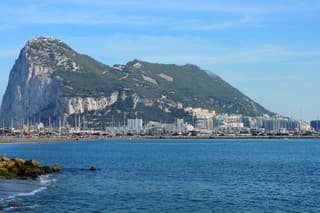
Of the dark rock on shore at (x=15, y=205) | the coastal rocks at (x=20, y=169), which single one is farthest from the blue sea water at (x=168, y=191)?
the coastal rocks at (x=20, y=169)

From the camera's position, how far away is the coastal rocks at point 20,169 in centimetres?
6359

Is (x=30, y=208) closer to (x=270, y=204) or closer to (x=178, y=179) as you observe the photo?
(x=270, y=204)

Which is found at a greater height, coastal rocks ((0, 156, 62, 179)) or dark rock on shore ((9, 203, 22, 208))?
coastal rocks ((0, 156, 62, 179))

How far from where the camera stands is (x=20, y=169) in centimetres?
6769

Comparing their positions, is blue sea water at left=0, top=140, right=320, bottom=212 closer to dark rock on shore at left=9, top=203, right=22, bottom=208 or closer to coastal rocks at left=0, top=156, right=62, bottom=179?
dark rock on shore at left=9, top=203, right=22, bottom=208

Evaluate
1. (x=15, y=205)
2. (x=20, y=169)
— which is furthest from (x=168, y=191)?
(x=20, y=169)

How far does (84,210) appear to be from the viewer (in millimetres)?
40781

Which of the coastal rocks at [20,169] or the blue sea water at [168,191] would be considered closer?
the blue sea water at [168,191]

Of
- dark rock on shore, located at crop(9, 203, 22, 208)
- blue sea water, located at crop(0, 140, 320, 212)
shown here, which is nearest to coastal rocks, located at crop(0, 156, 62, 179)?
blue sea water, located at crop(0, 140, 320, 212)

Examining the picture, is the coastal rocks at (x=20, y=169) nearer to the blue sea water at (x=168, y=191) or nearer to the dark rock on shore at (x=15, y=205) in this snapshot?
the blue sea water at (x=168, y=191)

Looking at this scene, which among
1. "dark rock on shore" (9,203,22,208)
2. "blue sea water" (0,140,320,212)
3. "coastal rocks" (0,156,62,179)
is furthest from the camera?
"coastal rocks" (0,156,62,179)

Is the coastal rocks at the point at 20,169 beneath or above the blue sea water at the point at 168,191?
above

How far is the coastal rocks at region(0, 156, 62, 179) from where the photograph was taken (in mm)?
63588

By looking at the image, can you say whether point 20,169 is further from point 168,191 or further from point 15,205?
point 15,205
